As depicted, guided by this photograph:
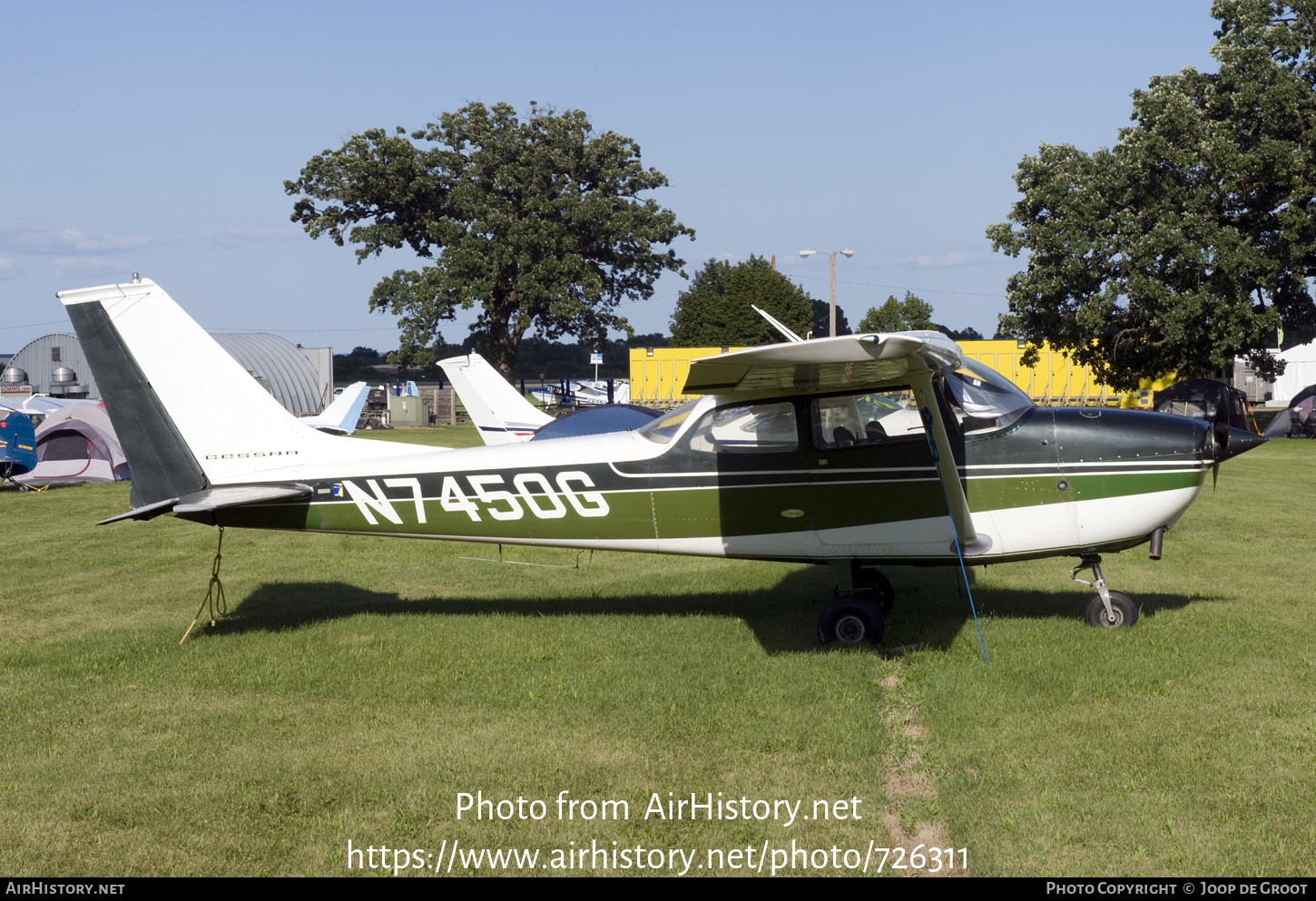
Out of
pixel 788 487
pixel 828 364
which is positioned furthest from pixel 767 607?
pixel 828 364

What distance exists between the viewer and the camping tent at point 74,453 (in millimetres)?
21047

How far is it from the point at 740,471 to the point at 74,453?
1869 centimetres

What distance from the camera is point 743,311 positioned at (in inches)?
2847

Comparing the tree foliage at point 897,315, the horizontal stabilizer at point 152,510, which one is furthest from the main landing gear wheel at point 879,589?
the tree foliage at point 897,315

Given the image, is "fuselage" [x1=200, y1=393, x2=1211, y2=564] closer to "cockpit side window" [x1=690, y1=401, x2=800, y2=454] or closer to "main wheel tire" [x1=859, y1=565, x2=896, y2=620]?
"cockpit side window" [x1=690, y1=401, x2=800, y2=454]

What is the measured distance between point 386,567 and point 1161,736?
8.40m

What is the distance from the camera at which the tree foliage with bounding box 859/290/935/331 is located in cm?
4947

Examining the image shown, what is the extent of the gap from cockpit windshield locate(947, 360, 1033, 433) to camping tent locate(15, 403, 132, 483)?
1901 cm

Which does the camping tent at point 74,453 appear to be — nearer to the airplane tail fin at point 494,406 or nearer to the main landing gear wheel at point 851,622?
the airplane tail fin at point 494,406

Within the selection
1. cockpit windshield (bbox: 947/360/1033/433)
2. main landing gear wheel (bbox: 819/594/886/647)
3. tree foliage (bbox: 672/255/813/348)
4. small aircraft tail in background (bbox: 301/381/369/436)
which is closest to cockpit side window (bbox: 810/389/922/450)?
cockpit windshield (bbox: 947/360/1033/433)

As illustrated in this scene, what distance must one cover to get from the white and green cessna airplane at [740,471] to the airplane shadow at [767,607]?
432mm

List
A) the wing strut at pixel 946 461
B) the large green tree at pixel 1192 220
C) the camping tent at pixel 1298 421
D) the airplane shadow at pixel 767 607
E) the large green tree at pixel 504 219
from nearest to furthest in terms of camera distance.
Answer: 1. the wing strut at pixel 946 461
2. the airplane shadow at pixel 767 607
3. the large green tree at pixel 1192 220
4. the camping tent at pixel 1298 421
5. the large green tree at pixel 504 219

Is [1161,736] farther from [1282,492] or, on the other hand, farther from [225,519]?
[1282,492]

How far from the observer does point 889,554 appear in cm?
764
